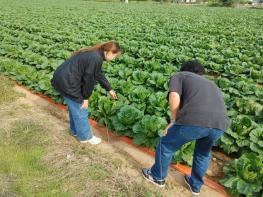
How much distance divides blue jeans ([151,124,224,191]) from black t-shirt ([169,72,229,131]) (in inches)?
3.3

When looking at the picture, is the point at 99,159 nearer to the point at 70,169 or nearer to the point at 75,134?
the point at 70,169

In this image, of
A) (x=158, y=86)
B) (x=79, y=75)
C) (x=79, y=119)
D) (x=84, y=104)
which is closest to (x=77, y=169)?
(x=79, y=119)

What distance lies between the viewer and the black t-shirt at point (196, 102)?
10.2 feet

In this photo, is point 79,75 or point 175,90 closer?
point 175,90

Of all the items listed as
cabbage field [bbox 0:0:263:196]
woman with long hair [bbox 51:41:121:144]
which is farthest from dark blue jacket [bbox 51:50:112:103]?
cabbage field [bbox 0:0:263:196]

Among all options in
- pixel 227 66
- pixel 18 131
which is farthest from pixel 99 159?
pixel 227 66

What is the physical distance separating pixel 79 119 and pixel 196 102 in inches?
83.1

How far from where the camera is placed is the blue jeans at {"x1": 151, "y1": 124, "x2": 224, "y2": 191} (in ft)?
10.5

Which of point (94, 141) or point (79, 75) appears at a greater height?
point (79, 75)

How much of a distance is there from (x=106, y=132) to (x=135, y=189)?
5.80 ft

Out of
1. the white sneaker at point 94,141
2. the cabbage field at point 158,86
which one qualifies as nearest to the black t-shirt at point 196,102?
the cabbage field at point 158,86

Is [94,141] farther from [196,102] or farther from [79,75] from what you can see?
[196,102]

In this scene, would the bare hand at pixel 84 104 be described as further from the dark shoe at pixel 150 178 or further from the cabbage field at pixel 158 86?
the dark shoe at pixel 150 178

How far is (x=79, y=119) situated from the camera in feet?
15.2
